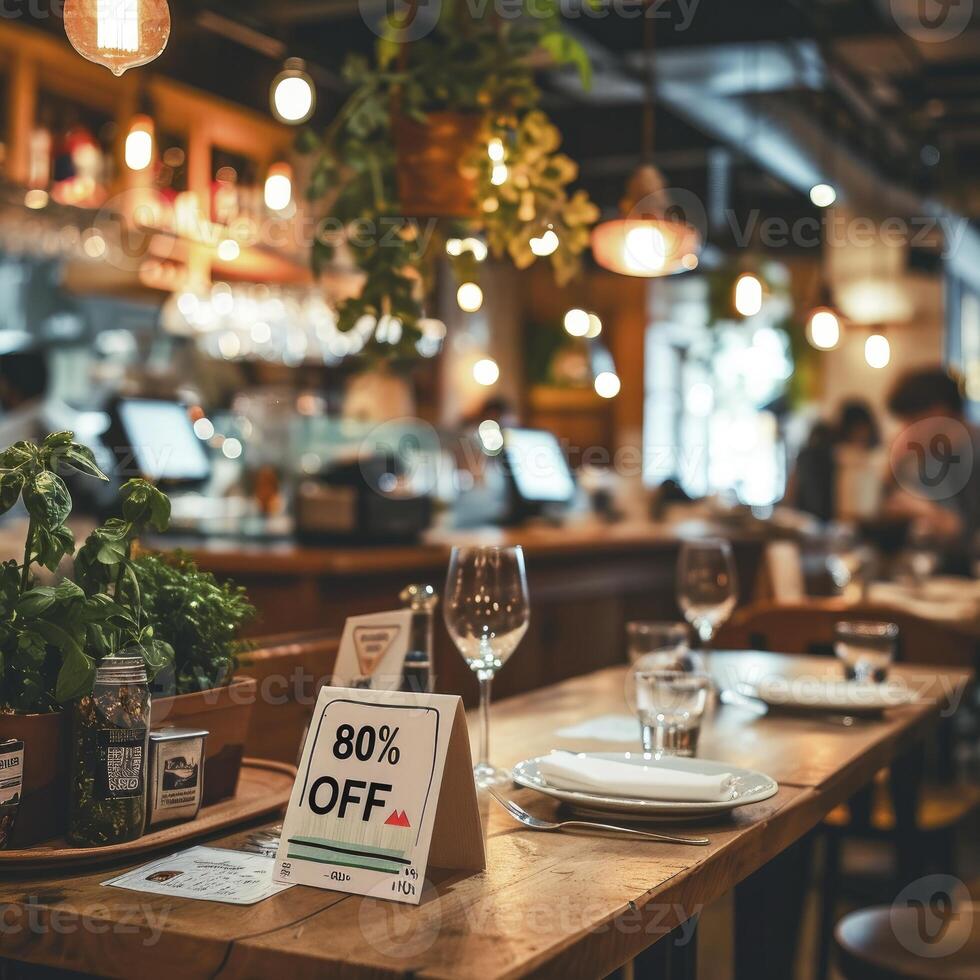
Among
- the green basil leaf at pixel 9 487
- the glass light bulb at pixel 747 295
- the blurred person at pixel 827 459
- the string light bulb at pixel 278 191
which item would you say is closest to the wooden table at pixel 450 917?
the green basil leaf at pixel 9 487

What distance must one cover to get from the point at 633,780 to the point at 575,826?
0.25 ft

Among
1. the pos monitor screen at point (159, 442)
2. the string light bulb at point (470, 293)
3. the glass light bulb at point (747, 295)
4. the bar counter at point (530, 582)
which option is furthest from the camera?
the glass light bulb at point (747, 295)

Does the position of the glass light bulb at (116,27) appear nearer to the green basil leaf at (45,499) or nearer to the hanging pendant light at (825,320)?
the green basil leaf at (45,499)

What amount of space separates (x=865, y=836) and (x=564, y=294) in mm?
8466

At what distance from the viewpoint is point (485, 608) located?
4.81ft

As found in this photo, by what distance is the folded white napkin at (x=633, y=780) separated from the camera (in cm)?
127

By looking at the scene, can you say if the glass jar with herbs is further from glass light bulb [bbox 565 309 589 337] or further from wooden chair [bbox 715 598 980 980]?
glass light bulb [bbox 565 309 589 337]

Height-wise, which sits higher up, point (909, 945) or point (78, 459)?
point (78, 459)

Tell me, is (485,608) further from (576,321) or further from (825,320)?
(576,321)

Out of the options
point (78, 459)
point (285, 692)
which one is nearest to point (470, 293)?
point (285, 692)

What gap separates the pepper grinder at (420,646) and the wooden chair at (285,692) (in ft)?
0.77

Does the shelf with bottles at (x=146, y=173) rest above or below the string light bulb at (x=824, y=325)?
above

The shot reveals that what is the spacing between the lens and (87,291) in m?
5.89

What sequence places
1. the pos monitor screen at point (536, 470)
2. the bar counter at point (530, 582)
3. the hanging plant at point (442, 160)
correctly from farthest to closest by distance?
the pos monitor screen at point (536, 470), the bar counter at point (530, 582), the hanging plant at point (442, 160)
